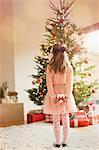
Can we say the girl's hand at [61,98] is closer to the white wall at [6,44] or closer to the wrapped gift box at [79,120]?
the wrapped gift box at [79,120]

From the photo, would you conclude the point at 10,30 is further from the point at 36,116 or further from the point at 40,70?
the point at 36,116

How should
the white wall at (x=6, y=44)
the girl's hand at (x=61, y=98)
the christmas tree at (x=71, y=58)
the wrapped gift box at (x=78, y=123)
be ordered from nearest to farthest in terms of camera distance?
the girl's hand at (x=61, y=98) → the wrapped gift box at (x=78, y=123) → the christmas tree at (x=71, y=58) → the white wall at (x=6, y=44)

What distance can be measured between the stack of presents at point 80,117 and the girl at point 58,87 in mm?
1222

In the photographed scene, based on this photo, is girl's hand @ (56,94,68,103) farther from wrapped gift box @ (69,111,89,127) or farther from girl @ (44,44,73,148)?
wrapped gift box @ (69,111,89,127)

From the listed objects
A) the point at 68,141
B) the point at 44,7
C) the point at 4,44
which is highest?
the point at 44,7

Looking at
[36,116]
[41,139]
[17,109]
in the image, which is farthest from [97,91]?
[41,139]

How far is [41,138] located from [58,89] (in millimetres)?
800

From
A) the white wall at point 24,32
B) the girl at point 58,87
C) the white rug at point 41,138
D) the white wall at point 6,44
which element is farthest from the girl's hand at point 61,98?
the white wall at point 6,44

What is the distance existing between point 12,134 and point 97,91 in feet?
6.10

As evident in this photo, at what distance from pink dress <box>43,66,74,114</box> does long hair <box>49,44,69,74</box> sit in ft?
0.16

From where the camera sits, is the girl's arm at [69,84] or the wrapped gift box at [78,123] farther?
the wrapped gift box at [78,123]

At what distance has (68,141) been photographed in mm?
3533

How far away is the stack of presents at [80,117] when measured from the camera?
457cm

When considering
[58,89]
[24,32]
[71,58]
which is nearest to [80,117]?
[71,58]
